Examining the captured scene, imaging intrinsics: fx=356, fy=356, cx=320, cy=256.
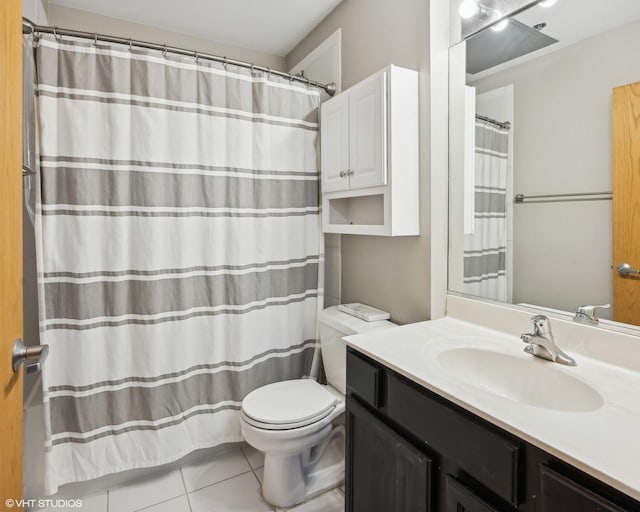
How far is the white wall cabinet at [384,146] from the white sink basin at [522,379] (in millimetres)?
572

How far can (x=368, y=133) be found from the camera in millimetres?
1572

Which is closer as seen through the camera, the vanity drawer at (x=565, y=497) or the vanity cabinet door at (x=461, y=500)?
the vanity drawer at (x=565, y=497)

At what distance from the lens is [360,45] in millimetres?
1866

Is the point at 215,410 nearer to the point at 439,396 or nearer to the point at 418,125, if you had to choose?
the point at 439,396

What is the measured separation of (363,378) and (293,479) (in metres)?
0.79

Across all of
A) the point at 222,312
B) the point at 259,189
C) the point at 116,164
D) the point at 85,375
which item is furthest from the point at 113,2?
the point at 85,375

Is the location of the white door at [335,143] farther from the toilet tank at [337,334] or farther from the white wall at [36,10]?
the white wall at [36,10]

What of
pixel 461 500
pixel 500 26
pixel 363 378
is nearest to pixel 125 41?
pixel 500 26

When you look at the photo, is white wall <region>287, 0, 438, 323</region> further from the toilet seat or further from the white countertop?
the toilet seat

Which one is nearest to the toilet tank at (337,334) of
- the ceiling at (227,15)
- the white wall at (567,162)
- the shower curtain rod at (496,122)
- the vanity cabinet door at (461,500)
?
the white wall at (567,162)

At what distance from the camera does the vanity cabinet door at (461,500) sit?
803mm

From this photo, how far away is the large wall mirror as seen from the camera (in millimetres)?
1040

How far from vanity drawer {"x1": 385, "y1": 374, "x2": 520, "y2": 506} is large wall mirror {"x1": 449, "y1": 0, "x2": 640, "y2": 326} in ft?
1.99

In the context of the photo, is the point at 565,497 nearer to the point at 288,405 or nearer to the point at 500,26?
the point at 288,405
